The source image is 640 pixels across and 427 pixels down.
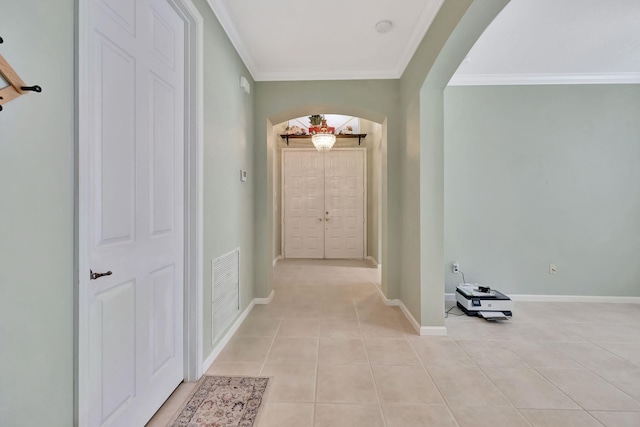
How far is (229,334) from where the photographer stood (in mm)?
2586

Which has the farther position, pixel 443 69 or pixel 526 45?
pixel 526 45

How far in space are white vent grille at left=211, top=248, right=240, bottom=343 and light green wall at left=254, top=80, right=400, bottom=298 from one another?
71 centimetres

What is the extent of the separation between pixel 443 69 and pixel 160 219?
8.34ft

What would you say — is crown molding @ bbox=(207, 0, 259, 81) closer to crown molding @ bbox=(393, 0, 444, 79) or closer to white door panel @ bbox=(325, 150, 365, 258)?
crown molding @ bbox=(393, 0, 444, 79)

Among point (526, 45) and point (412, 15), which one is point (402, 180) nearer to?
point (412, 15)

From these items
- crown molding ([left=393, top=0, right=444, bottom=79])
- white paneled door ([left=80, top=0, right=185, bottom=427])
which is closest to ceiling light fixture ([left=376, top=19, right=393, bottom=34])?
crown molding ([left=393, top=0, right=444, bottom=79])

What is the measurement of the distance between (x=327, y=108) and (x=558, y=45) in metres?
2.51

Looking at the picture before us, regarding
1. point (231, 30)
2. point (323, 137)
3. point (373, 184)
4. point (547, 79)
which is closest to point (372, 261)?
point (373, 184)

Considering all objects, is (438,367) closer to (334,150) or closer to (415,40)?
(415,40)

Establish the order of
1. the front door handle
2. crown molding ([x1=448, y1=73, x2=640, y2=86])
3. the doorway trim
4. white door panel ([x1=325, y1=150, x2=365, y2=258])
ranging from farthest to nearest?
white door panel ([x1=325, y1=150, x2=365, y2=258]) < crown molding ([x1=448, y1=73, x2=640, y2=86]) < the doorway trim < the front door handle

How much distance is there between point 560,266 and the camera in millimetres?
3668

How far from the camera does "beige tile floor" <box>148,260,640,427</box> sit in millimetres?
1669

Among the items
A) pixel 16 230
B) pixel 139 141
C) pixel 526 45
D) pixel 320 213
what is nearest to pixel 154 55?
pixel 139 141

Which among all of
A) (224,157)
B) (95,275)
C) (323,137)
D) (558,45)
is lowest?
(95,275)
